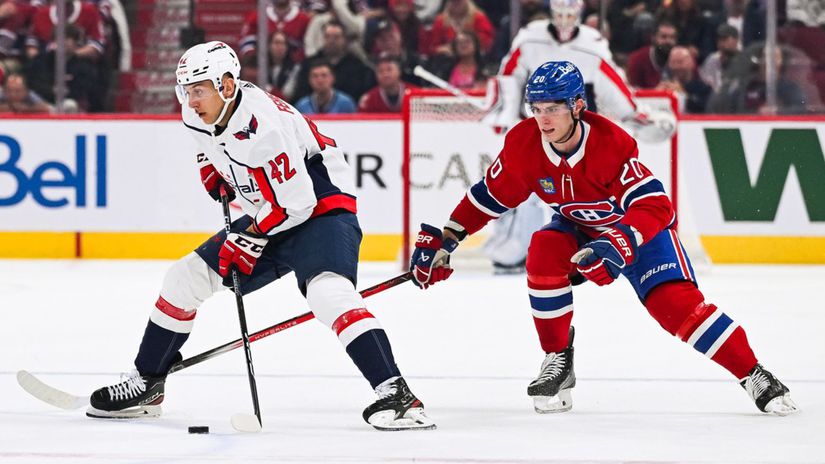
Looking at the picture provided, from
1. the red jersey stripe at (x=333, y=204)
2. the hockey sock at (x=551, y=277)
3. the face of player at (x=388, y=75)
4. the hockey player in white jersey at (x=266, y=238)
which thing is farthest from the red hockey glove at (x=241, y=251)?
the face of player at (x=388, y=75)

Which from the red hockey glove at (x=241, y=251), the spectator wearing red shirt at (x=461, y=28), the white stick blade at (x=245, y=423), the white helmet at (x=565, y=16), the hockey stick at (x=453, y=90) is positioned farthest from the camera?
the spectator wearing red shirt at (x=461, y=28)

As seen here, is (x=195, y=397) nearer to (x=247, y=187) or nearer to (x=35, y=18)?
(x=247, y=187)

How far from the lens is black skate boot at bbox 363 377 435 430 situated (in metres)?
3.51

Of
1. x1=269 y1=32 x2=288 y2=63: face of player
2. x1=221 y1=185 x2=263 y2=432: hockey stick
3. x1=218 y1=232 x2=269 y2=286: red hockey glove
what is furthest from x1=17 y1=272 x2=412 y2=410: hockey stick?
x1=269 y1=32 x2=288 y2=63: face of player

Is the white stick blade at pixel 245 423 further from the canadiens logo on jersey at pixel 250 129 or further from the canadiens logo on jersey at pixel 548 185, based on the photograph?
the canadiens logo on jersey at pixel 548 185

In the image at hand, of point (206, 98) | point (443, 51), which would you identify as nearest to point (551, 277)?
point (206, 98)

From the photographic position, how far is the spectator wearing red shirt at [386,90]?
8.09 meters

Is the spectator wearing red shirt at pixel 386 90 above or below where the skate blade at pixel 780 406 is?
above

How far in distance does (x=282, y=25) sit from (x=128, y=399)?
4.72 metres

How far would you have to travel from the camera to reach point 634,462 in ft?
10.5

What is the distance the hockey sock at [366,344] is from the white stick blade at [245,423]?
28 centimetres

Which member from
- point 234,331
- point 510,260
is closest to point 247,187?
point 234,331

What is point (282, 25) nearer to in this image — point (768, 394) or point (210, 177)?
point (210, 177)

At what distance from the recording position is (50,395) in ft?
12.6
